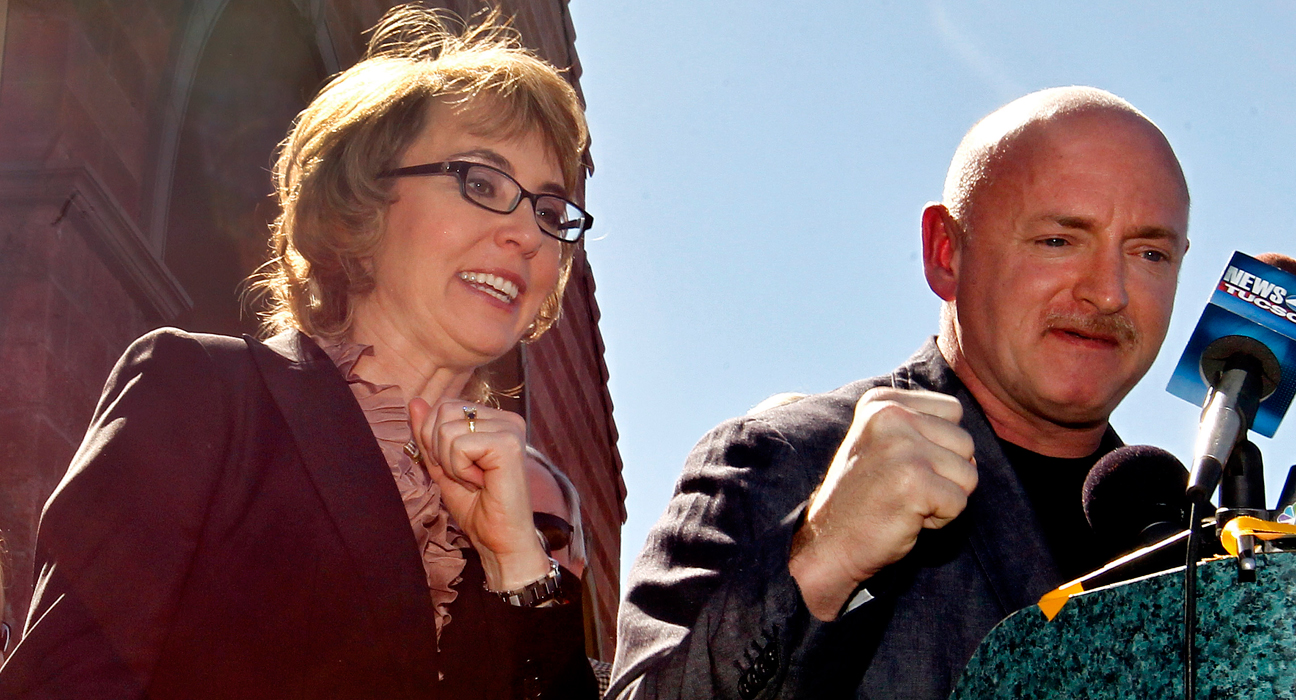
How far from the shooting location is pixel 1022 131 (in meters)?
2.43

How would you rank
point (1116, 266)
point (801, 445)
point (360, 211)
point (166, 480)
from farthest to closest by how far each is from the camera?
point (360, 211)
point (1116, 266)
point (801, 445)
point (166, 480)

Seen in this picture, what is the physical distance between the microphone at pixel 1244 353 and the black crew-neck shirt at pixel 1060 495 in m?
0.64

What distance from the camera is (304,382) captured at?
2082 millimetres

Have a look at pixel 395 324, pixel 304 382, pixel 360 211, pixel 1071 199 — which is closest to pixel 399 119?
pixel 360 211

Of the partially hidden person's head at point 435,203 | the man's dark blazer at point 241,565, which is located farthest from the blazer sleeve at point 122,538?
the partially hidden person's head at point 435,203

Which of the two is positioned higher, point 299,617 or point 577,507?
point 299,617

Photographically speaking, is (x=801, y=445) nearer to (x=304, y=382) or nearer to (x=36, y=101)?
(x=304, y=382)

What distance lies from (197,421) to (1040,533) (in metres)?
1.31

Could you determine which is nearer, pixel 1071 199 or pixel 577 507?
pixel 1071 199

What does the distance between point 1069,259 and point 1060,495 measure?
1.42ft

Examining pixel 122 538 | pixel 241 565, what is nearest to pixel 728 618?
pixel 241 565

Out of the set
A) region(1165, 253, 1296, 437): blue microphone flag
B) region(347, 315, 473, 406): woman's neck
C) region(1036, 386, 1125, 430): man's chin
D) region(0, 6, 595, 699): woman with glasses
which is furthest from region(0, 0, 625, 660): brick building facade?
region(1165, 253, 1296, 437): blue microphone flag

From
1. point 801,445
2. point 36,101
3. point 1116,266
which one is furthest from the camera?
point 36,101

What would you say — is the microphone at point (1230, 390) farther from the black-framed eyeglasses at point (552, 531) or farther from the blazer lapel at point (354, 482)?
the black-framed eyeglasses at point (552, 531)
